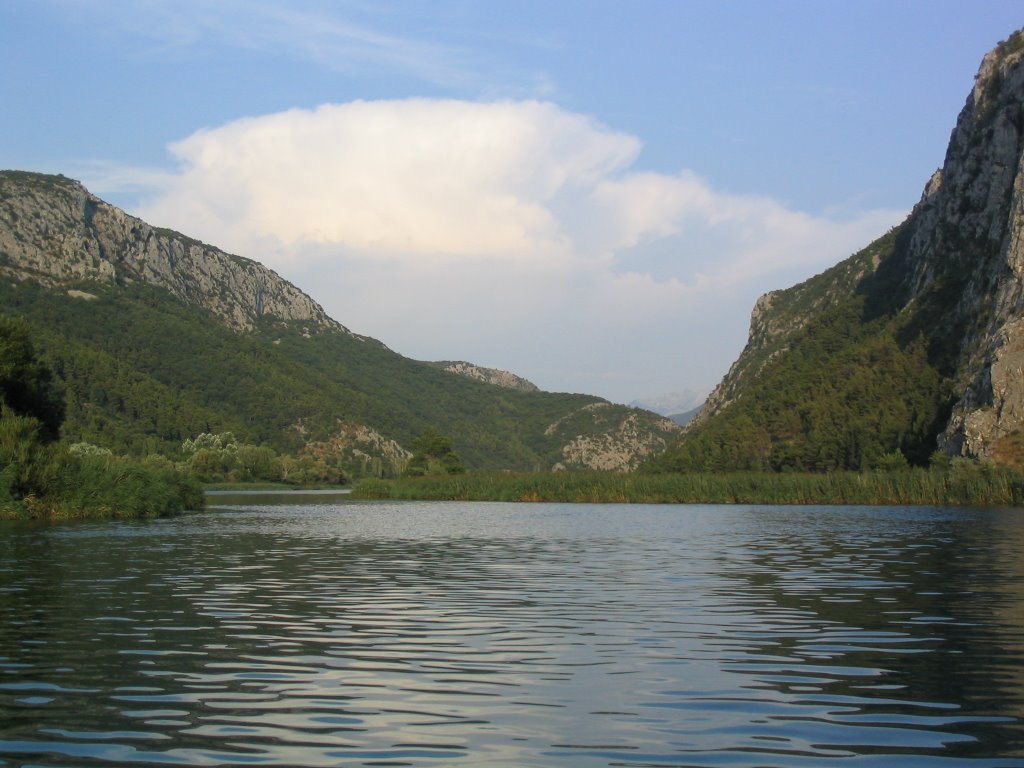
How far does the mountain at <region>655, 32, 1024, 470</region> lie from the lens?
110 m

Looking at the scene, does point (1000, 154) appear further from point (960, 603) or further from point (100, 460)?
point (960, 603)

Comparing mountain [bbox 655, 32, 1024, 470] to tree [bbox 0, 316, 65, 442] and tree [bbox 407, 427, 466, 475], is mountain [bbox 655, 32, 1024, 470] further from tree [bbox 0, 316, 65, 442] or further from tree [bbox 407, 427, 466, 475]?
tree [bbox 0, 316, 65, 442]

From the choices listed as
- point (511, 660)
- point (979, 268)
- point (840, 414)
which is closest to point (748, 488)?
point (979, 268)

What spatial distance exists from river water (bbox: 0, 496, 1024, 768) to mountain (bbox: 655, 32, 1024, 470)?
84014 mm

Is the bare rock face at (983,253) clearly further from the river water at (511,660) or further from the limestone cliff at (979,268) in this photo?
the river water at (511,660)

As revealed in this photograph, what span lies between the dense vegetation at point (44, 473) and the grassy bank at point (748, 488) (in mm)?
35375

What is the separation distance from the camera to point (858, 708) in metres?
11.7

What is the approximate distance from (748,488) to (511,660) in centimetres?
7082

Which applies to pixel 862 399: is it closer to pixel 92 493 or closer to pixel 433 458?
pixel 433 458

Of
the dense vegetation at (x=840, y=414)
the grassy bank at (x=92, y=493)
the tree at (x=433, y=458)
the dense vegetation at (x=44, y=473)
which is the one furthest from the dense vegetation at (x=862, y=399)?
the dense vegetation at (x=44, y=473)

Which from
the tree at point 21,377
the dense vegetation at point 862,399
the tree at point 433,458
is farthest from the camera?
the tree at point 433,458

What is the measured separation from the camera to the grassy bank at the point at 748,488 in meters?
73.1

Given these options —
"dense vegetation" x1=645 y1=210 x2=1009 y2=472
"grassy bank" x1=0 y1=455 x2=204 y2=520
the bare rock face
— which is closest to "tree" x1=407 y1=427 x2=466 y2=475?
"dense vegetation" x1=645 y1=210 x2=1009 y2=472

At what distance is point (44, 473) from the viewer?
50469 mm
